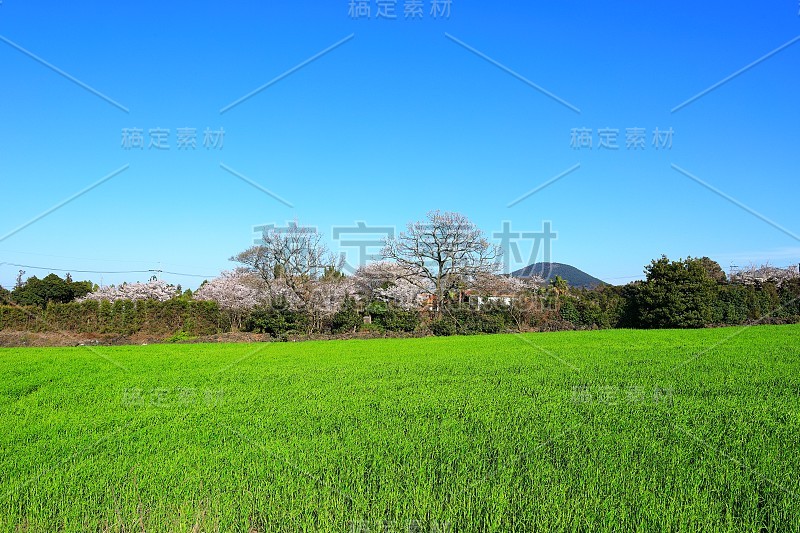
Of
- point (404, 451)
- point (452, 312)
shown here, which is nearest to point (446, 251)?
point (452, 312)

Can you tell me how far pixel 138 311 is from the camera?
998 inches

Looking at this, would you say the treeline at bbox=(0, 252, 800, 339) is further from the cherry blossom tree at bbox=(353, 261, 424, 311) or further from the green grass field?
the green grass field

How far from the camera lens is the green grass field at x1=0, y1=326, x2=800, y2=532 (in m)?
4.06

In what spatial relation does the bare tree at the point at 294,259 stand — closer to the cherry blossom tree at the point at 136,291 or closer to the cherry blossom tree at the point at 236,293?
the cherry blossom tree at the point at 236,293

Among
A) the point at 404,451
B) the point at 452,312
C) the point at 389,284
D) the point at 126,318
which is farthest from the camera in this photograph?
the point at 389,284

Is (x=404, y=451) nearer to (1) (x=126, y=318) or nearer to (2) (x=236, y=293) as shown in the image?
(1) (x=126, y=318)

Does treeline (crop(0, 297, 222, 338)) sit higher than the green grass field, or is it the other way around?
treeline (crop(0, 297, 222, 338))

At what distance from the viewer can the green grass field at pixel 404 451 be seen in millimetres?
4062

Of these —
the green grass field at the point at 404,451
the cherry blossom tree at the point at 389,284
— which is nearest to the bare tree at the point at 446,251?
the cherry blossom tree at the point at 389,284

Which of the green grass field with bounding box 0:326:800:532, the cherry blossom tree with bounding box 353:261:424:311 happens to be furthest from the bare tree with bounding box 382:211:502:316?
the green grass field with bounding box 0:326:800:532

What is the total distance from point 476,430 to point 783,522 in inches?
125

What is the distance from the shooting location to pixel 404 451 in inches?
217

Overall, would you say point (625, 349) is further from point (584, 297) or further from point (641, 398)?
point (584, 297)

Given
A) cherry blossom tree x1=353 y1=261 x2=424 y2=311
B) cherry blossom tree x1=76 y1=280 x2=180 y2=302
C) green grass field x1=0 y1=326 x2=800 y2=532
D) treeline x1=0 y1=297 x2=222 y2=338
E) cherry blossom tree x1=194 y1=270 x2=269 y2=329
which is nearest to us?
green grass field x1=0 y1=326 x2=800 y2=532
